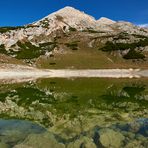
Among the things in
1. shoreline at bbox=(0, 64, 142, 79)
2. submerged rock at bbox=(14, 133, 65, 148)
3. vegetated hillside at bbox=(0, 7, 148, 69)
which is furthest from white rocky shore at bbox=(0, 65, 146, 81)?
submerged rock at bbox=(14, 133, 65, 148)

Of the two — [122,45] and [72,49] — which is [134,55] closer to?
[122,45]

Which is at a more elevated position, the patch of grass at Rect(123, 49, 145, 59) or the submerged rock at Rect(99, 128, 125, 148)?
the patch of grass at Rect(123, 49, 145, 59)

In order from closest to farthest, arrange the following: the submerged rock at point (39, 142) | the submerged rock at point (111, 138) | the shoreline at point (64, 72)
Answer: the submerged rock at point (39, 142) < the submerged rock at point (111, 138) < the shoreline at point (64, 72)

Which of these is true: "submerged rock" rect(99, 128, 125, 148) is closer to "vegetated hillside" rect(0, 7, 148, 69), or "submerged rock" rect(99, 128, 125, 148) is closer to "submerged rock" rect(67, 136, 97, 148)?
"submerged rock" rect(67, 136, 97, 148)

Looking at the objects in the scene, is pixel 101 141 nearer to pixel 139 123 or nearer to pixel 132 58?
pixel 139 123

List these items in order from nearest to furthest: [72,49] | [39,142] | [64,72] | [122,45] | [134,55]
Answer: [39,142] < [64,72] < [134,55] < [72,49] < [122,45]

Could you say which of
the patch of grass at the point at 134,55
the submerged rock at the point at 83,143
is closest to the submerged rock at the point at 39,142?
the submerged rock at the point at 83,143

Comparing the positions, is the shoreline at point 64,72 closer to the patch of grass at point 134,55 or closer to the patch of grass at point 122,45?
the patch of grass at point 134,55

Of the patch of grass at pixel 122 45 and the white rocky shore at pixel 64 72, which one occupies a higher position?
the patch of grass at pixel 122 45

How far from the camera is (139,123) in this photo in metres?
27.2

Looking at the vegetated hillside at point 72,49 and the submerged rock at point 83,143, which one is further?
the vegetated hillside at point 72,49

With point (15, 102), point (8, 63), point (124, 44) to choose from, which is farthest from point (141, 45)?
→ point (15, 102)

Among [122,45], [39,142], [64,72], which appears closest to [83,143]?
[39,142]

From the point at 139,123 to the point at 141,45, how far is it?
127m
